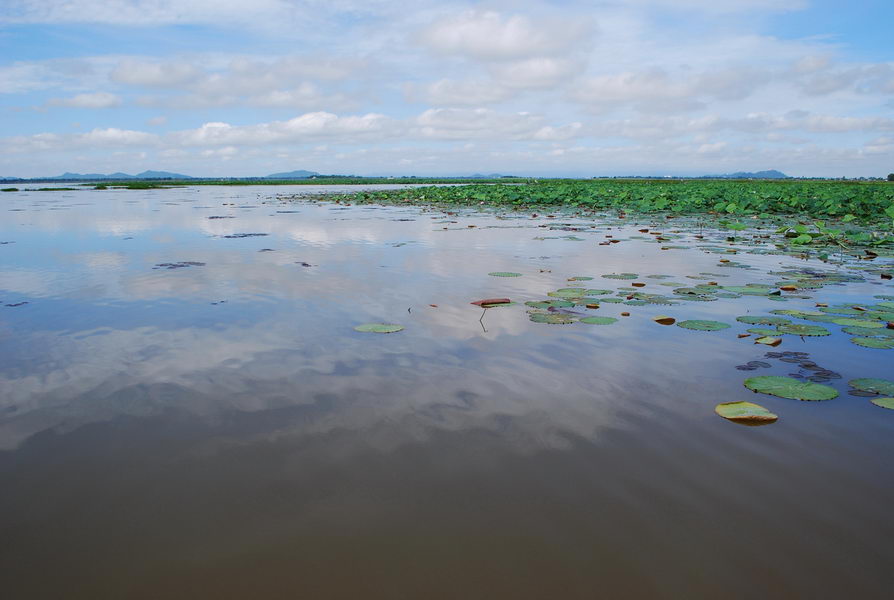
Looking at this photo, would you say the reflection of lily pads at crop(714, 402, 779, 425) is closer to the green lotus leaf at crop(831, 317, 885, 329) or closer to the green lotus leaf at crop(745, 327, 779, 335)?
the green lotus leaf at crop(745, 327, 779, 335)

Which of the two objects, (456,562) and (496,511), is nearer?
(456,562)

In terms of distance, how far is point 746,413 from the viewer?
289 centimetres

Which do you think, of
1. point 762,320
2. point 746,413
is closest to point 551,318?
point 762,320

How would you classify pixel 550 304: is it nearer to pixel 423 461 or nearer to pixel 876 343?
pixel 876 343

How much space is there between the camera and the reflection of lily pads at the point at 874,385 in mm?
3236

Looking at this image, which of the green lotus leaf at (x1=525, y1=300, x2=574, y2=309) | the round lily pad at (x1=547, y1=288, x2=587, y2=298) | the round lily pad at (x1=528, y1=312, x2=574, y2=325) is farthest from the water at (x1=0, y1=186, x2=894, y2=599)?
the round lily pad at (x1=547, y1=288, x2=587, y2=298)

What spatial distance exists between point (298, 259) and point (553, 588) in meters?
7.76

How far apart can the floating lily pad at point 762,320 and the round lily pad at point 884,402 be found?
1.69m

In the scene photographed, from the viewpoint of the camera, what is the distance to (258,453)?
2.55 meters

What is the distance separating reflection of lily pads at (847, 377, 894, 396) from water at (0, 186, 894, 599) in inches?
3.7

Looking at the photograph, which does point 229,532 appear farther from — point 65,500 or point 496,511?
point 496,511

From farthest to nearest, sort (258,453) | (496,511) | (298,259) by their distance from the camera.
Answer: (298,259) < (258,453) < (496,511)

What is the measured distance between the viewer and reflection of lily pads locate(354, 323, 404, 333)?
4.54 m

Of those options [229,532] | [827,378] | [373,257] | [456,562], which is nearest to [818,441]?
[827,378]
